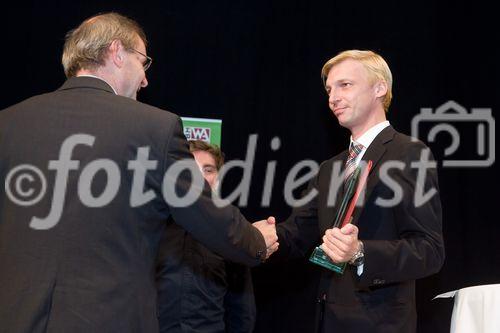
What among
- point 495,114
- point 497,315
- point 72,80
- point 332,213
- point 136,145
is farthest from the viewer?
point 495,114

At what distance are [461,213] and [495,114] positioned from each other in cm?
64

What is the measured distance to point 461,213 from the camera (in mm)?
4094

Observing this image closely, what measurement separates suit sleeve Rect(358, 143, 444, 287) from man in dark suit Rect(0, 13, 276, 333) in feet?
1.95

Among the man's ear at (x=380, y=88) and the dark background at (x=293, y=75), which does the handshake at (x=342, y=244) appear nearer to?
the man's ear at (x=380, y=88)

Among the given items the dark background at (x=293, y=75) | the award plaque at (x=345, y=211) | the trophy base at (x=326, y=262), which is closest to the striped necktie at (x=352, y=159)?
the award plaque at (x=345, y=211)

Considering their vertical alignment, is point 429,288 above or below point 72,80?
below

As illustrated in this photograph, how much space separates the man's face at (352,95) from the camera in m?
2.65

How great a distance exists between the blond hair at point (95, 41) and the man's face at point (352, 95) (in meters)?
0.94

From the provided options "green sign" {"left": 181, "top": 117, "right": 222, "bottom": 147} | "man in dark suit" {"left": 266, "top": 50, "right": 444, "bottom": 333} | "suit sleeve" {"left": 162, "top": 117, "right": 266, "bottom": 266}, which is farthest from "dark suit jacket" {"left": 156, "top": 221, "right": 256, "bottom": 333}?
"green sign" {"left": 181, "top": 117, "right": 222, "bottom": 147}

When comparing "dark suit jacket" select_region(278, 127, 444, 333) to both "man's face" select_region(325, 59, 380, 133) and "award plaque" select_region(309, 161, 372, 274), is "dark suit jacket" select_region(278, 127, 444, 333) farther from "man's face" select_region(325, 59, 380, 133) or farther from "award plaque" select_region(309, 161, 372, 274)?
"man's face" select_region(325, 59, 380, 133)

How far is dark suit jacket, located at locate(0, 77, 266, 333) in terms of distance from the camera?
1743mm

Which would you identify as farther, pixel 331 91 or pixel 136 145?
pixel 331 91

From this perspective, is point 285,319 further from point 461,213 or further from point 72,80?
point 72,80

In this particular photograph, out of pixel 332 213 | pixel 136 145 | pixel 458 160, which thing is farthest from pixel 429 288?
pixel 136 145
